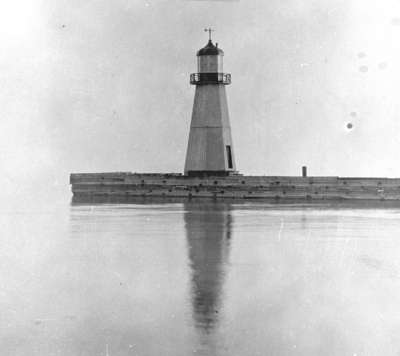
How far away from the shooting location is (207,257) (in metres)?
18.7

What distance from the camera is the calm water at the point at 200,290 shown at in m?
11.3

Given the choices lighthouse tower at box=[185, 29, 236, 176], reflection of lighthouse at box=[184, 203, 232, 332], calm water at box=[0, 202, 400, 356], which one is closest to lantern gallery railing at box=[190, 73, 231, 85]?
lighthouse tower at box=[185, 29, 236, 176]

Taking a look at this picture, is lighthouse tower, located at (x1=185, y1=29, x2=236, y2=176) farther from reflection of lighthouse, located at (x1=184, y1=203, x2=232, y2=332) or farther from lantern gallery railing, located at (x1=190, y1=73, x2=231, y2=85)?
reflection of lighthouse, located at (x1=184, y1=203, x2=232, y2=332)

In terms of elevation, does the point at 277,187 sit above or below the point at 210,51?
below

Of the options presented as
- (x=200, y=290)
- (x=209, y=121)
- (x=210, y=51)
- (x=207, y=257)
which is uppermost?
(x=210, y=51)

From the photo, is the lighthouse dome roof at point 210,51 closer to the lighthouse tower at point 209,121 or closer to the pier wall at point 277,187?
the lighthouse tower at point 209,121

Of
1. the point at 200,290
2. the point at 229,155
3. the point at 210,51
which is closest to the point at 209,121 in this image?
the point at 229,155

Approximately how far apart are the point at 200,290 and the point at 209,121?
31.4 meters

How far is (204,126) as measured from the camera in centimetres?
4562

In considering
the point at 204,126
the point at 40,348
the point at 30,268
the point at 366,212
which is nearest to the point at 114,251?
the point at 30,268

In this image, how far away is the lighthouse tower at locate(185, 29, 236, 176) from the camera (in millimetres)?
45312

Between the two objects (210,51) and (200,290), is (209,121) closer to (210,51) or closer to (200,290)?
(210,51)

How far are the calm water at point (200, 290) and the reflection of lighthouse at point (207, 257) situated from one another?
0.03 metres

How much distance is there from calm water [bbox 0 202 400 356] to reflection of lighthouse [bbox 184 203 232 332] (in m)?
0.03
